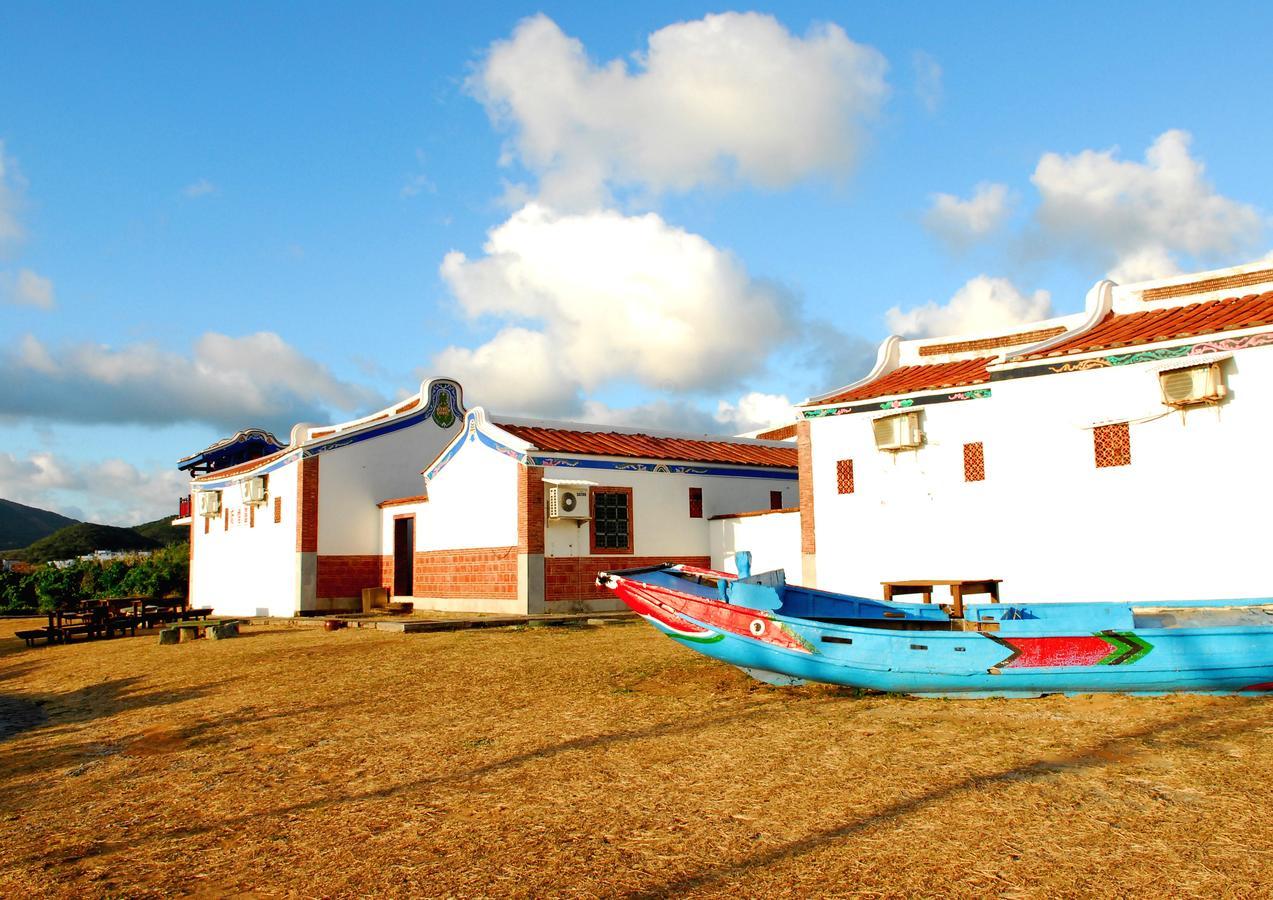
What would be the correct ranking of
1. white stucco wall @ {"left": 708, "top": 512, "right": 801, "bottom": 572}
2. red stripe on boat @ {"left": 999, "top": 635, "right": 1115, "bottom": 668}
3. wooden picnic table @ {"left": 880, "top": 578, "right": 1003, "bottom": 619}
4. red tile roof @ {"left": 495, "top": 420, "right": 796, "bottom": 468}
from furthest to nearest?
red tile roof @ {"left": 495, "top": 420, "right": 796, "bottom": 468}, white stucco wall @ {"left": 708, "top": 512, "right": 801, "bottom": 572}, wooden picnic table @ {"left": 880, "top": 578, "right": 1003, "bottom": 619}, red stripe on boat @ {"left": 999, "top": 635, "right": 1115, "bottom": 668}

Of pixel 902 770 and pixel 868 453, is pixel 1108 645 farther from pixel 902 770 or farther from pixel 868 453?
pixel 868 453

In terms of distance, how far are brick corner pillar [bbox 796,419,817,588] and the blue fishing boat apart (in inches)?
270

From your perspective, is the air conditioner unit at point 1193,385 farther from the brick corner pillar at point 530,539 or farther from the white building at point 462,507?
the brick corner pillar at point 530,539

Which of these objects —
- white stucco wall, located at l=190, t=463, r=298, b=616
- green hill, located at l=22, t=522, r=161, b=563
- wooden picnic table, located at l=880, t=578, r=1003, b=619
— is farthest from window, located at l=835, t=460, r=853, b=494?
green hill, located at l=22, t=522, r=161, b=563

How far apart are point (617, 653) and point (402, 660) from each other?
3.20m

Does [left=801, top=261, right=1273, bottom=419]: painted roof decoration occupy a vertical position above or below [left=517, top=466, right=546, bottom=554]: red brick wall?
above

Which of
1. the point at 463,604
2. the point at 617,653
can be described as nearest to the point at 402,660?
the point at 617,653

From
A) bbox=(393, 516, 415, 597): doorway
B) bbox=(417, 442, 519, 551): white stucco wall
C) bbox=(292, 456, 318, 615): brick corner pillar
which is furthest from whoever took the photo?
bbox=(393, 516, 415, 597): doorway

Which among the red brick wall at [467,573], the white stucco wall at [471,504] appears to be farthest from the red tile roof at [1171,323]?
the red brick wall at [467,573]

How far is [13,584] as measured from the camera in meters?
36.5

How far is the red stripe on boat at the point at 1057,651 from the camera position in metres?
8.66

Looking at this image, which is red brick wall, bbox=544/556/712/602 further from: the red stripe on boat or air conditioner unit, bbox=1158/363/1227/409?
the red stripe on boat

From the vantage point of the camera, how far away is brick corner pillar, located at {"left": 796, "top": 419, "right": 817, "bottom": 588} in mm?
17781

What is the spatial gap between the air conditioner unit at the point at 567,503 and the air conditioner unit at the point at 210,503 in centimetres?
1407
